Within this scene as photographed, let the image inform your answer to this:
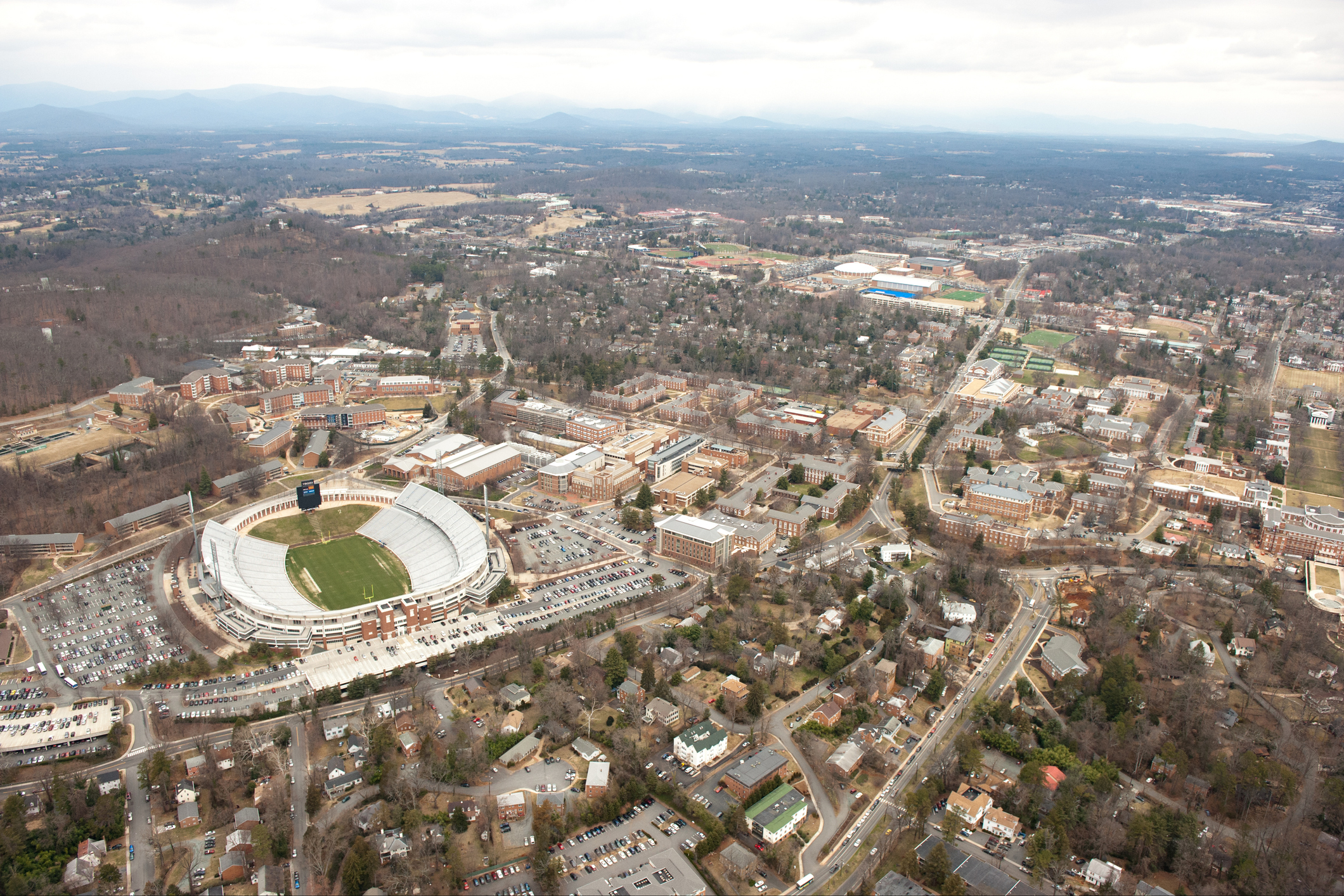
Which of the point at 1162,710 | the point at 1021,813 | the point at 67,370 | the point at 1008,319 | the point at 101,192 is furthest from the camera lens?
the point at 101,192

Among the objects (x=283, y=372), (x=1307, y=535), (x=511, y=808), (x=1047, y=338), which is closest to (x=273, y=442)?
(x=283, y=372)

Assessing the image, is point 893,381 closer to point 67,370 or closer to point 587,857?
point 587,857

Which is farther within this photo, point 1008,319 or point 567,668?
point 1008,319

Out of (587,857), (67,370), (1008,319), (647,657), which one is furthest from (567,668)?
(1008,319)

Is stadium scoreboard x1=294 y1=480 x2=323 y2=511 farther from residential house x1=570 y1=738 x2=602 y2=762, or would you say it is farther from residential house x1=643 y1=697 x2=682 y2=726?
residential house x1=643 y1=697 x2=682 y2=726

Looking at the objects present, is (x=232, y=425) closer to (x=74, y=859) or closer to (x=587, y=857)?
(x=74, y=859)

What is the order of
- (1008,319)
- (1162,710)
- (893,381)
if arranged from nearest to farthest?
(1162,710)
(893,381)
(1008,319)

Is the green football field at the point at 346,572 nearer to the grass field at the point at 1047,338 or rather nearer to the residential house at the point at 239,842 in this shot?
→ the residential house at the point at 239,842

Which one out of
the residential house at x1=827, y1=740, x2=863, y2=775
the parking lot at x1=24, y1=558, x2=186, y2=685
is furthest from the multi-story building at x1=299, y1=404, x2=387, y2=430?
the residential house at x1=827, y1=740, x2=863, y2=775
